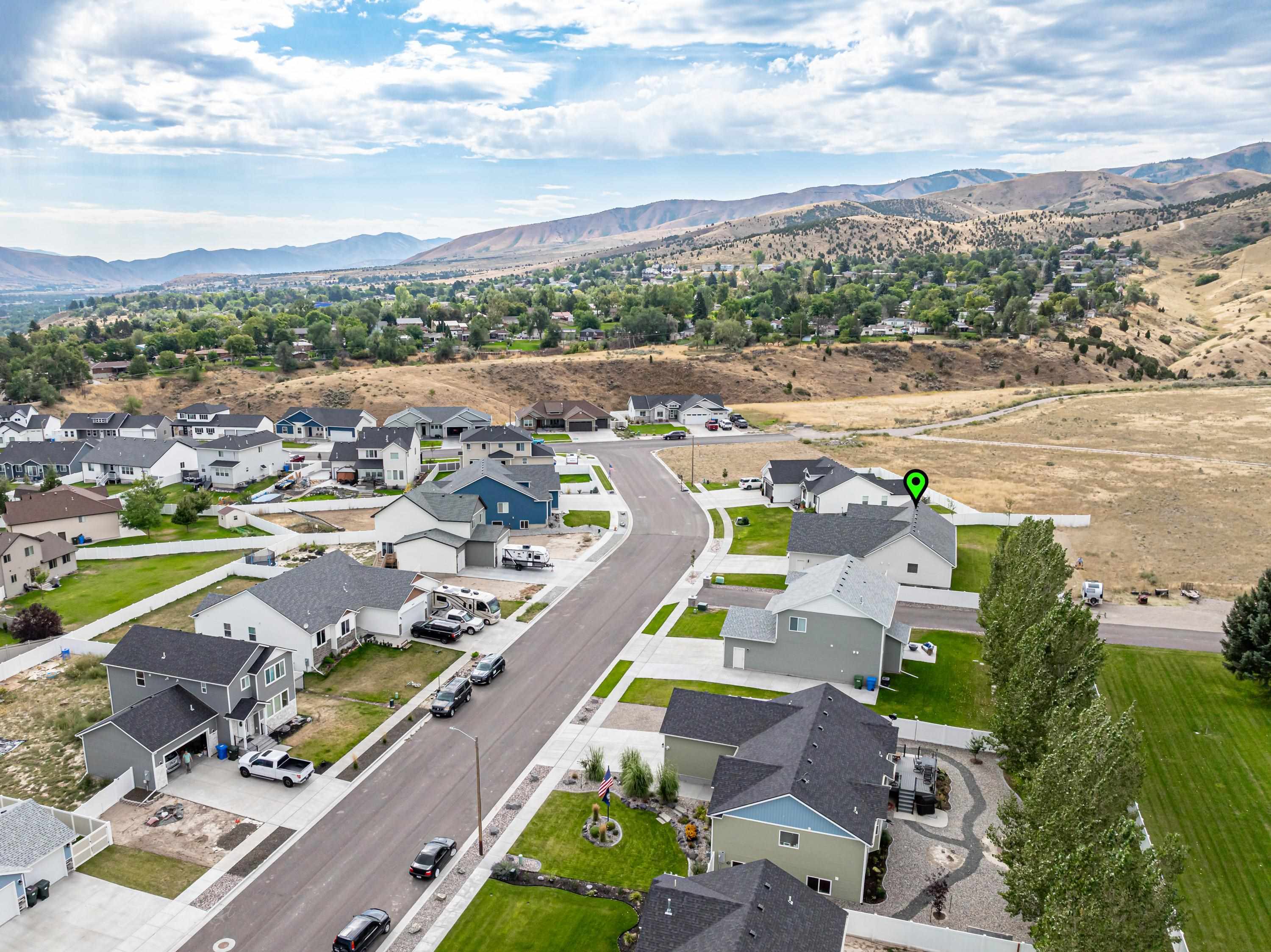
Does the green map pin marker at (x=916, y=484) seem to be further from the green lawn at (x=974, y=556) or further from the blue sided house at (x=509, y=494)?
the blue sided house at (x=509, y=494)

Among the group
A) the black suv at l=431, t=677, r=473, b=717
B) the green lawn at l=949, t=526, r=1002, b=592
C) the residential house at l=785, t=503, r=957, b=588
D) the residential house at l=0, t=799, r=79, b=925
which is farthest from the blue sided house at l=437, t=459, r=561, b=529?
the residential house at l=0, t=799, r=79, b=925

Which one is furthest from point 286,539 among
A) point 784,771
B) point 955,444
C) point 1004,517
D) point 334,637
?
point 955,444

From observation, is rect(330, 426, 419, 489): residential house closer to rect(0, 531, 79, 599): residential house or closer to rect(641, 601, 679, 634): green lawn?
rect(0, 531, 79, 599): residential house

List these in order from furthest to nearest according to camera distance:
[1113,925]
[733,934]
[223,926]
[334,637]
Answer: [334,637], [223,926], [733,934], [1113,925]

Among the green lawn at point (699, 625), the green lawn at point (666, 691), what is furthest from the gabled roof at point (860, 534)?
the green lawn at point (666, 691)

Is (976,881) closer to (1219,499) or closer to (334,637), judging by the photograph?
(334,637)

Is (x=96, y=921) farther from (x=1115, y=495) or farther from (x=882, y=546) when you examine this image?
(x=1115, y=495)

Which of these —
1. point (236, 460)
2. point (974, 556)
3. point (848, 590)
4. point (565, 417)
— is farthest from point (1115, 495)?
point (236, 460)
